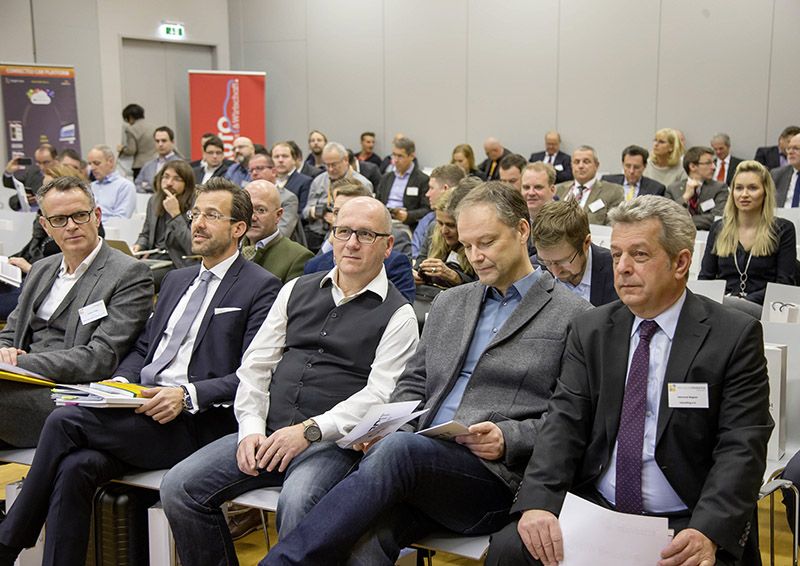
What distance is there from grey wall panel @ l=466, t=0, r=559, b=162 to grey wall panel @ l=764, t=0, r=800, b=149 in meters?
2.67

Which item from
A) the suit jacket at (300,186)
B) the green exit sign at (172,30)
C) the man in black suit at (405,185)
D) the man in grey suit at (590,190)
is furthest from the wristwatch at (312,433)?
the green exit sign at (172,30)

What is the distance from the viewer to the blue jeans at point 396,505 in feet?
7.36

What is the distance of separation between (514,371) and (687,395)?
508 millimetres

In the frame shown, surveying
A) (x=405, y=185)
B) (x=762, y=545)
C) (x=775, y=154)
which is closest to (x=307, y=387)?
(x=762, y=545)

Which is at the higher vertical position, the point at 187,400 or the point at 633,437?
the point at 633,437

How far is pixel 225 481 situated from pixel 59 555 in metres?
0.58

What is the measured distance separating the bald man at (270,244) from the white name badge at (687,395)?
7.33ft

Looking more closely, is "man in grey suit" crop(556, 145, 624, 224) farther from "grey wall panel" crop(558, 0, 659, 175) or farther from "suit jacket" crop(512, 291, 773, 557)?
"suit jacket" crop(512, 291, 773, 557)

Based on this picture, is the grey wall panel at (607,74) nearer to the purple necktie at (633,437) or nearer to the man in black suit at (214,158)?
the man in black suit at (214,158)

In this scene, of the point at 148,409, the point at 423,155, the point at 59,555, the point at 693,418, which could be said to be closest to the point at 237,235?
the point at 148,409

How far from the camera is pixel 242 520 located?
143 inches

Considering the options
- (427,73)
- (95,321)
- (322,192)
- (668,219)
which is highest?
(427,73)

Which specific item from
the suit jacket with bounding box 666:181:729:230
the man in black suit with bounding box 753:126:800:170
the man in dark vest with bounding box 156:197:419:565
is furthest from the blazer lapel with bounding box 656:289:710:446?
the man in black suit with bounding box 753:126:800:170

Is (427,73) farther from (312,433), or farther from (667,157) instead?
(312,433)
